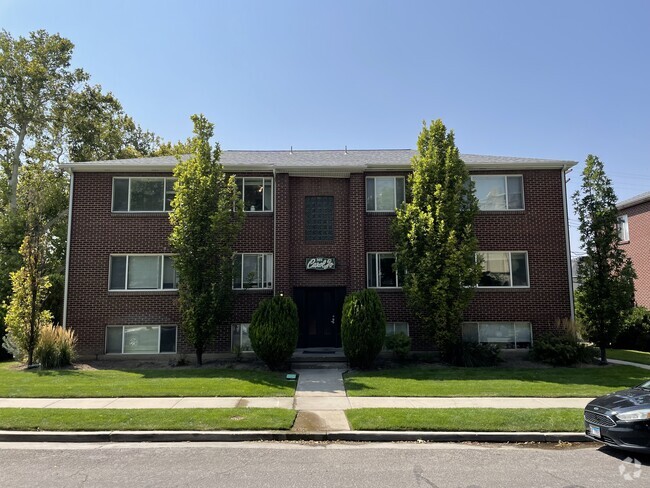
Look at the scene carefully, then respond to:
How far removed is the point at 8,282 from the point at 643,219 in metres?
30.4

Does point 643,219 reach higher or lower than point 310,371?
higher

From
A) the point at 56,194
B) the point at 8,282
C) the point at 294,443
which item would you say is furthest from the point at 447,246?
the point at 56,194

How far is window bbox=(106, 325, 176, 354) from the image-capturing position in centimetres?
1567

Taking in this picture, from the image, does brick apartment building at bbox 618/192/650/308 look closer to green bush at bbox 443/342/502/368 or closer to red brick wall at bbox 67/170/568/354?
red brick wall at bbox 67/170/568/354

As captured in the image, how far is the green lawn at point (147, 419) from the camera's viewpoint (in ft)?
24.9

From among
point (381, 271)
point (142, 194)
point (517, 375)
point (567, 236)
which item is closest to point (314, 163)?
point (381, 271)

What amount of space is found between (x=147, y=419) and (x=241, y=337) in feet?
25.8

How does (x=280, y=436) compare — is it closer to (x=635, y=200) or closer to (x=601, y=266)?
(x=601, y=266)

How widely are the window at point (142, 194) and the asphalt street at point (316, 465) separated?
10.2 meters

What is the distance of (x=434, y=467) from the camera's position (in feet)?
19.8

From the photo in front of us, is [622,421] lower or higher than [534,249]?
lower

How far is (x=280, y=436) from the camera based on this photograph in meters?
7.31

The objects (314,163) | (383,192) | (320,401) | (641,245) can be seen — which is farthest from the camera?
(641,245)

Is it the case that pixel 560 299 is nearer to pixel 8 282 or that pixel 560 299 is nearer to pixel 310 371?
pixel 310 371
